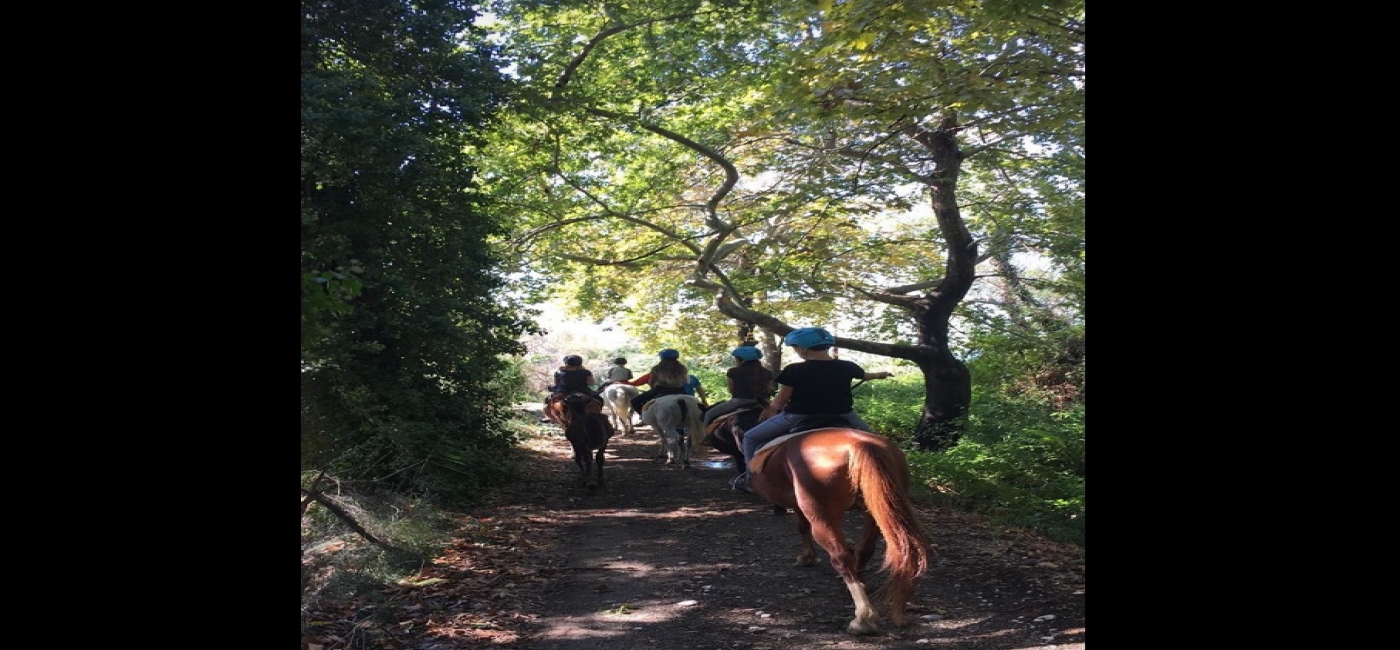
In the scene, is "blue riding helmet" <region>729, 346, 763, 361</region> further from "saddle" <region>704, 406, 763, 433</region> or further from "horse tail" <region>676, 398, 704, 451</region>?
"horse tail" <region>676, 398, 704, 451</region>

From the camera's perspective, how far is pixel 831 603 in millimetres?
7004

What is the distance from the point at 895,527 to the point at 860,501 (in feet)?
2.47

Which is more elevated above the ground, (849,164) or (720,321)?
(849,164)

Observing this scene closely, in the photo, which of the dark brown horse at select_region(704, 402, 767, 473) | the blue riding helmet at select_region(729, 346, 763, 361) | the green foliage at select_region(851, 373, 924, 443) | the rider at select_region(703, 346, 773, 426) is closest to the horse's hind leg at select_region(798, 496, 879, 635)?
the dark brown horse at select_region(704, 402, 767, 473)

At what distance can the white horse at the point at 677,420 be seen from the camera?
16031 millimetres

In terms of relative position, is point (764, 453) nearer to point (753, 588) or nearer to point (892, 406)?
point (753, 588)

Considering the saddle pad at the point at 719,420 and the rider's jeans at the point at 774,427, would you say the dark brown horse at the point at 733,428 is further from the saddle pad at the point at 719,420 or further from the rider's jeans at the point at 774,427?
the rider's jeans at the point at 774,427

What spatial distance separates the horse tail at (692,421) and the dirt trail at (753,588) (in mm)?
3969

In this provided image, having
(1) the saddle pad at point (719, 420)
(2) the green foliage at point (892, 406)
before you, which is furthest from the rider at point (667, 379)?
(1) the saddle pad at point (719, 420)

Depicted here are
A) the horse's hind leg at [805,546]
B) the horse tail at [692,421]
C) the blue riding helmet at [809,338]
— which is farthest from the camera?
the horse tail at [692,421]
